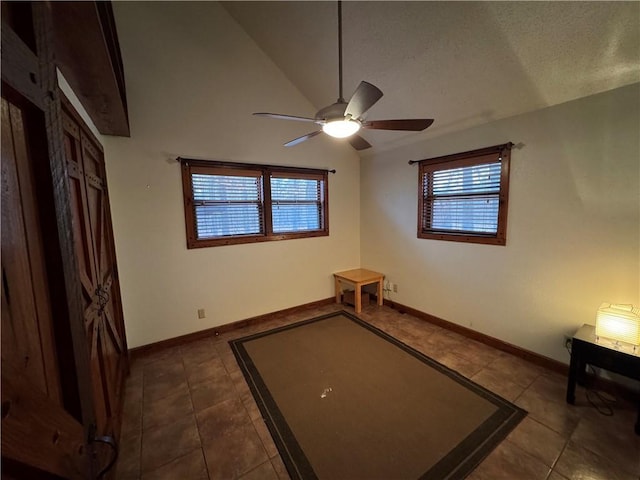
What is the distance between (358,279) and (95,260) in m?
3.12

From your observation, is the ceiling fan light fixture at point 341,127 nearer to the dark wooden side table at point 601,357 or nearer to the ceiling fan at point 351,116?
the ceiling fan at point 351,116

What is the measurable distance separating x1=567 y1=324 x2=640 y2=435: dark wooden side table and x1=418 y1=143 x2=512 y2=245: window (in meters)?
1.09

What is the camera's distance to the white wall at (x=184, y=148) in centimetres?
274

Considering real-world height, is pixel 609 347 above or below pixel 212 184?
below

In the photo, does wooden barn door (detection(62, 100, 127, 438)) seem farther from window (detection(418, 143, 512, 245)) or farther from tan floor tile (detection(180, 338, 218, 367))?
window (detection(418, 143, 512, 245))

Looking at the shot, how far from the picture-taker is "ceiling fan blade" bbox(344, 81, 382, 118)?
1.64 meters

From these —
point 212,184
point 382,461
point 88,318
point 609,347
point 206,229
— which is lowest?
point 382,461

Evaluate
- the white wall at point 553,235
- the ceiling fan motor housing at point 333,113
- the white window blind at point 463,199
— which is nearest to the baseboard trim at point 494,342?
the white wall at point 553,235

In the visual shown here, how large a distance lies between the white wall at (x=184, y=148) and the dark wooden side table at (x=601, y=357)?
125 inches

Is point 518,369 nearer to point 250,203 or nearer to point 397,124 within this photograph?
point 397,124

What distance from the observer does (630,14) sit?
1632mm

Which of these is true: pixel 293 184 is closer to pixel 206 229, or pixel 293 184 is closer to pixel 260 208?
pixel 260 208

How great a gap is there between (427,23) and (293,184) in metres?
2.37

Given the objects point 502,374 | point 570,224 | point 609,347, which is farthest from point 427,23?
point 502,374
